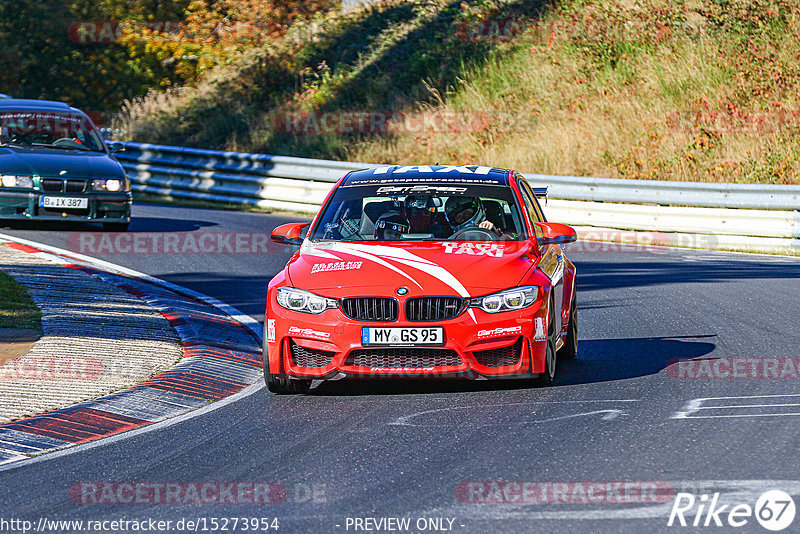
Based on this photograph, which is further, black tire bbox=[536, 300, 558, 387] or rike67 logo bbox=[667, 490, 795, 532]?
black tire bbox=[536, 300, 558, 387]

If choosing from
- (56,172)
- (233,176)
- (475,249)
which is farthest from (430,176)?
(233,176)

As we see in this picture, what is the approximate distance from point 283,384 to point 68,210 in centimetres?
1012

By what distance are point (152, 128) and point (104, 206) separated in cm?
1680

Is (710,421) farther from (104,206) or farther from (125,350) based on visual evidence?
(104,206)

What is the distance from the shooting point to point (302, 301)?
8414 millimetres

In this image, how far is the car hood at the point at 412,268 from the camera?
829cm

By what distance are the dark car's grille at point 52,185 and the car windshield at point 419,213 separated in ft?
29.4

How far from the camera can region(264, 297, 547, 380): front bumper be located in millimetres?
8133

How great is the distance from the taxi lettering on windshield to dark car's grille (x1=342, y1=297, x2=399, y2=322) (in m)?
0.78

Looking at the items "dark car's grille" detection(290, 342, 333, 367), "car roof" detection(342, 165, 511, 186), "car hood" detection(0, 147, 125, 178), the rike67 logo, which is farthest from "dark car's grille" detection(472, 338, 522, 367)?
"car hood" detection(0, 147, 125, 178)

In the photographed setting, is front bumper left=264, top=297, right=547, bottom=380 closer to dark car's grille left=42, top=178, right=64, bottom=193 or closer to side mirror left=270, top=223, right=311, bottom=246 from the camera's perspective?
side mirror left=270, top=223, right=311, bottom=246

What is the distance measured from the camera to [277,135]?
32.2m

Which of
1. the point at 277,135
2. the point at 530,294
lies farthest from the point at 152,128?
the point at 530,294

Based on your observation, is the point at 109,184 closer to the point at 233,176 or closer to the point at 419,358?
the point at 233,176
